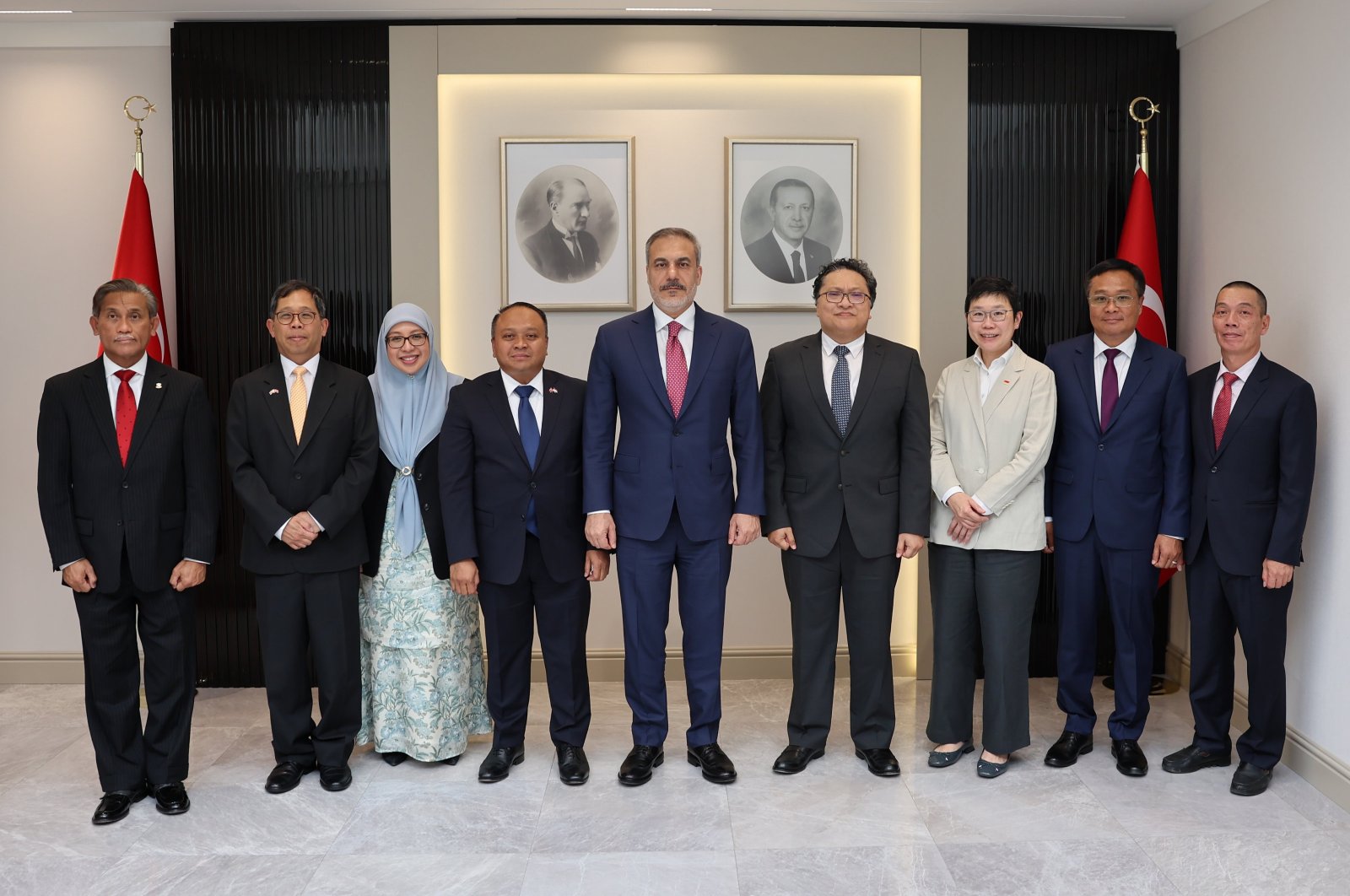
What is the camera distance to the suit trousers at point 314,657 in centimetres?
375

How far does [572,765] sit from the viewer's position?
3.87 metres

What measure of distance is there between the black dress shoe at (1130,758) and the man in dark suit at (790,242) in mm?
2465

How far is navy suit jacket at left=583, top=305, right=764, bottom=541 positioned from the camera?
12.2 feet

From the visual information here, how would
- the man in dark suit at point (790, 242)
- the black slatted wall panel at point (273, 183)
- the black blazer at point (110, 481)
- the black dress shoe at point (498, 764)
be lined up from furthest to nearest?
the man in dark suit at point (790, 242) < the black slatted wall panel at point (273, 183) < the black dress shoe at point (498, 764) < the black blazer at point (110, 481)

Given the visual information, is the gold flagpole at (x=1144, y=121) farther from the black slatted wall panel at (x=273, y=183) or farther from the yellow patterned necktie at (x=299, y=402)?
the yellow patterned necktie at (x=299, y=402)

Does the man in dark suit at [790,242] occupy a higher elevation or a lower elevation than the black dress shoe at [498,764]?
higher

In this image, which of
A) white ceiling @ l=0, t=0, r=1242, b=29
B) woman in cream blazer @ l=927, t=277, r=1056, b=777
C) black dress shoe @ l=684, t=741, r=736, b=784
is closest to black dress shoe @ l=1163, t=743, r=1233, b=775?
woman in cream blazer @ l=927, t=277, r=1056, b=777

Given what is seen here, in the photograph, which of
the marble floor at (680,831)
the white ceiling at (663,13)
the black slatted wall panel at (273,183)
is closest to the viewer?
the marble floor at (680,831)

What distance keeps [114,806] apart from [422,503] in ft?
4.59

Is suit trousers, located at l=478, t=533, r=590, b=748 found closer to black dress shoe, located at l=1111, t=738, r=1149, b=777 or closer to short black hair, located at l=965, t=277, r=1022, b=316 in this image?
short black hair, located at l=965, t=277, r=1022, b=316

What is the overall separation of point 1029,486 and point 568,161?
2.62 metres

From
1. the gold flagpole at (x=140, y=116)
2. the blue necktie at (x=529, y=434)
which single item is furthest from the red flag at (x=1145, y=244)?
the blue necktie at (x=529, y=434)

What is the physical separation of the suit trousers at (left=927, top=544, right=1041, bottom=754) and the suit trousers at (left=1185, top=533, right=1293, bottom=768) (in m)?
0.61

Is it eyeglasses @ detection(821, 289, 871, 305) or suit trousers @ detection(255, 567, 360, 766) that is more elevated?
eyeglasses @ detection(821, 289, 871, 305)
